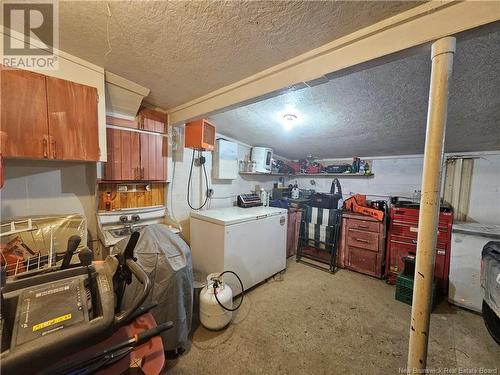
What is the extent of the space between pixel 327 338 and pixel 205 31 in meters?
2.45

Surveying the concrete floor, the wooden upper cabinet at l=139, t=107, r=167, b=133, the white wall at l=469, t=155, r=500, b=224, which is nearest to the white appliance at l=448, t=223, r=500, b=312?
the concrete floor

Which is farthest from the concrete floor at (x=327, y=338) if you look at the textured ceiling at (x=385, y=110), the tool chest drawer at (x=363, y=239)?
the textured ceiling at (x=385, y=110)

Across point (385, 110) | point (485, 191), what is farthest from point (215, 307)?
point (485, 191)

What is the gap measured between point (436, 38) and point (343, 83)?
0.78 meters

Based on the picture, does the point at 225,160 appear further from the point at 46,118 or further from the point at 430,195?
the point at 430,195

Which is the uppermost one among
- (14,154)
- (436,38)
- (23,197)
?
(436,38)

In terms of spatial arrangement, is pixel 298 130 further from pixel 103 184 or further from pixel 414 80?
pixel 103 184

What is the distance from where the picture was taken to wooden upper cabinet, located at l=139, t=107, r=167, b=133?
2.02m

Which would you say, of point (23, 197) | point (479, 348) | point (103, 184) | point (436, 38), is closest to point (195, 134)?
point (103, 184)

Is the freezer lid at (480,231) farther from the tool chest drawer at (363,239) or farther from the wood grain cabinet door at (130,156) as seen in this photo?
the wood grain cabinet door at (130,156)

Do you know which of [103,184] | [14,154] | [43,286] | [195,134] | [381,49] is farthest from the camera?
[195,134]

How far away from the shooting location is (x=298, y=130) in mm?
2623

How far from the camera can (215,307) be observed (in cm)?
171

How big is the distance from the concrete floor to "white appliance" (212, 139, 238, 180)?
162 cm
